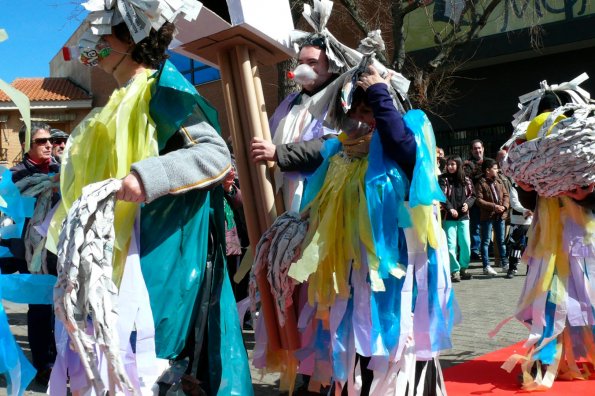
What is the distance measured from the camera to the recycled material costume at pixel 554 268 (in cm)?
385

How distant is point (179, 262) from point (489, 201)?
325 inches

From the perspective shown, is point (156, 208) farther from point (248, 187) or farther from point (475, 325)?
point (475, 325)

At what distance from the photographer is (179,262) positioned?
7.17 feet

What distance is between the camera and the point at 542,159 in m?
3.77

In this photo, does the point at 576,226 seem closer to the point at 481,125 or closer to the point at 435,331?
the point at 435,331

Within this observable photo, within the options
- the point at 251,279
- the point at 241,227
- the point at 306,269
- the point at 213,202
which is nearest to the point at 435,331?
the point at 306,269

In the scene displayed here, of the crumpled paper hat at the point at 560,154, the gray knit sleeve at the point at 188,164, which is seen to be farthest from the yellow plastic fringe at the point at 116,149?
the crumpled paper hat at the point at 560,154

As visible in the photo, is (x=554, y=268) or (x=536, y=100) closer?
(x=554, y=268)

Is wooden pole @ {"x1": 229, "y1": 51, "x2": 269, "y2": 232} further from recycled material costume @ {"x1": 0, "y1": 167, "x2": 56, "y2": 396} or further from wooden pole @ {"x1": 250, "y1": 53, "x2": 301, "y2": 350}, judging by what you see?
recycled material costume @ {"x1": 0, "y1": 167, "x2": 56, "y2": 396}

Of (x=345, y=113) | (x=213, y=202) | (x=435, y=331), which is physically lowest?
(x=435, y=331)

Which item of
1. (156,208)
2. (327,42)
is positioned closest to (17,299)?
(156,208)

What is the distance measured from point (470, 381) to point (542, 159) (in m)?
1.40

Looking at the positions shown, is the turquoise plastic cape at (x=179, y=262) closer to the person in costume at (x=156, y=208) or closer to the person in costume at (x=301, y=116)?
the person in costume at (x=156, y=208)

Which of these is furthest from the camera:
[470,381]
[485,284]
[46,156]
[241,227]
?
[485,284]
